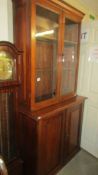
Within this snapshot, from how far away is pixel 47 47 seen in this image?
1.76 m

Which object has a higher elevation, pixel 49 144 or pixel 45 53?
pixel 45 53

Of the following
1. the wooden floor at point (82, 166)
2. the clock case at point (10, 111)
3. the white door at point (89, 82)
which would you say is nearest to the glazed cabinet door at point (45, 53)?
the clock case at point (10, 111)

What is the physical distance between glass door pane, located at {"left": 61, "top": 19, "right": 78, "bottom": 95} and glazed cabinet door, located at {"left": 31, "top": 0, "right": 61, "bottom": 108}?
170mm

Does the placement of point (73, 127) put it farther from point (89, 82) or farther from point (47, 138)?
point (89, 82)

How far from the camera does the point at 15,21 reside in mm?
1490

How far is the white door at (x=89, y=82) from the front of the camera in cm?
202

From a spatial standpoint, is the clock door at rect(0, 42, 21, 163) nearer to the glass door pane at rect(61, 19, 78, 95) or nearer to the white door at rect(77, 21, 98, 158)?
the glass door pane at rect(61, 19, 78, 95)

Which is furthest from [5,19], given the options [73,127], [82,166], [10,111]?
[82,166]

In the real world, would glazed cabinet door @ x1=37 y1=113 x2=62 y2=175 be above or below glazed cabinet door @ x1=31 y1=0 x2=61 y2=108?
below

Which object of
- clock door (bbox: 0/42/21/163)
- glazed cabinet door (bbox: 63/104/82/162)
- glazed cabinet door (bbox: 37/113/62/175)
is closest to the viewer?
clock door (bbox: 0/42/21/163)

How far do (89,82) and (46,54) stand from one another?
81cm

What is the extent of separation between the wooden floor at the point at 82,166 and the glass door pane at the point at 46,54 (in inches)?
41.9

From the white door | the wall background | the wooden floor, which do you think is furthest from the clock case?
the white door

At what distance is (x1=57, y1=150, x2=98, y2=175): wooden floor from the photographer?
1.93 metres
